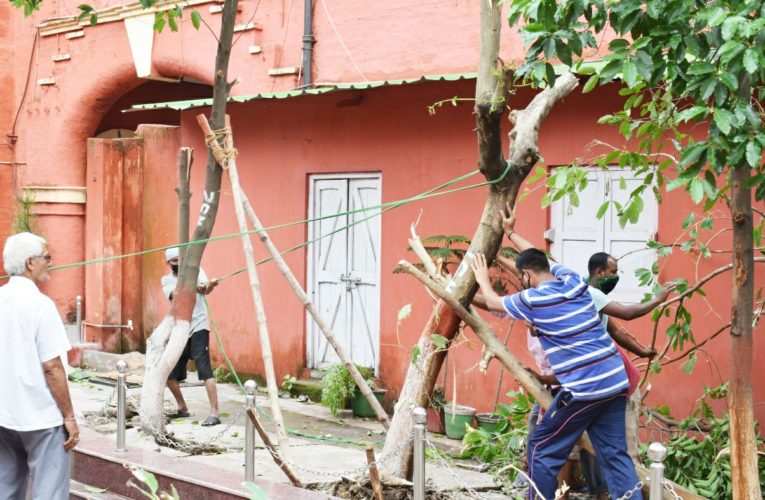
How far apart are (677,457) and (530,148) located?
2384 mm

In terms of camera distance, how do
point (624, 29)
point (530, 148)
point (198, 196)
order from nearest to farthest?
point (624, 29)
point (530, 148)
point (198, 196)

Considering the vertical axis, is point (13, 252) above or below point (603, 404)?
above

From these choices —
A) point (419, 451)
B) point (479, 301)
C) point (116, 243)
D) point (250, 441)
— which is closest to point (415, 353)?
point (479, 301)

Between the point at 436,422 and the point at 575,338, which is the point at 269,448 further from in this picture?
the point at 436,422

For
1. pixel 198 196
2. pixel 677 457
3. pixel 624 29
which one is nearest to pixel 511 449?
pixel 677 457

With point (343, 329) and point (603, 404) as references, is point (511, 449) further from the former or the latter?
point (343, 329)

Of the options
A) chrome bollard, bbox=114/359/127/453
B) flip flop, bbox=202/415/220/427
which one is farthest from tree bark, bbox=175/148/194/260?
flip flop, bbox=202/415/220/427

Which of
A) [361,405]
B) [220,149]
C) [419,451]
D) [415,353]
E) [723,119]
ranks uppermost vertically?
[220,149]

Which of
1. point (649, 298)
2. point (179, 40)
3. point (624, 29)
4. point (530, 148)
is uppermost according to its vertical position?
point (179, 40)

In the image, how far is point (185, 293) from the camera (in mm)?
8898

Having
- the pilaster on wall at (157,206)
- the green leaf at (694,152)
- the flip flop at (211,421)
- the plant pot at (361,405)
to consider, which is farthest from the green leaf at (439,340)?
the pilaster on wall at (157,206)

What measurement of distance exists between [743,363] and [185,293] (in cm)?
483

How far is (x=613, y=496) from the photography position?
5.95m

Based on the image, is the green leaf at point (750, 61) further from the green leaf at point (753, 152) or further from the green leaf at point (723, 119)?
the green leaf at point (753, 152)
